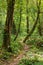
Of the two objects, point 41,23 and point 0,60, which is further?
point 41,23

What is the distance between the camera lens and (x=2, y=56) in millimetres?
14461

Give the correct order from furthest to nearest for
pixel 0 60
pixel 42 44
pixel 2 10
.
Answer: pixel 42 44 < pixel 2 10 < pixel 0 60

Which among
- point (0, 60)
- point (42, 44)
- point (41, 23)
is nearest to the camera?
point (0, 60)

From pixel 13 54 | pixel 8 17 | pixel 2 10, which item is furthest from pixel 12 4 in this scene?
pixel 2 10

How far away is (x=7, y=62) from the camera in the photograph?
13.8 meters

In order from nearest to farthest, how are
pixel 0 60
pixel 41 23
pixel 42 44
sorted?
pixel 0 60
pixel 42 44
pixel 41 23

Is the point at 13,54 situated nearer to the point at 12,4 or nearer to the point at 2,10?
the point at 12,4

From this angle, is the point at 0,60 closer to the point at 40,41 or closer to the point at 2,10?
the point at 2,10

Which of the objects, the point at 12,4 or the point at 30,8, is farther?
the point at 30,8

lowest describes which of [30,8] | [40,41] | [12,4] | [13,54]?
[40,41]

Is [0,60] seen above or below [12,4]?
below

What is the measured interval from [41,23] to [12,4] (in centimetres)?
1736

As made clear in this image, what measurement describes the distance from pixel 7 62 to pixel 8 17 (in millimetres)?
3916

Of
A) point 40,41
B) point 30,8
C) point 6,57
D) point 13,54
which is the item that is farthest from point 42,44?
point 6,57
